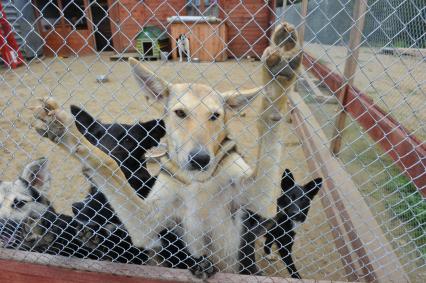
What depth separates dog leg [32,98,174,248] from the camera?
5.49 ft

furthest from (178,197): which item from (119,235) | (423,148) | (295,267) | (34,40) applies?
(34,40)

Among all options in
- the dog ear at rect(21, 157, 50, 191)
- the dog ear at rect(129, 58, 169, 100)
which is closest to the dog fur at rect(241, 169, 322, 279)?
the dog ear at rect(129, 58, 169, 100)

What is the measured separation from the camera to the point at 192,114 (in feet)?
6.89

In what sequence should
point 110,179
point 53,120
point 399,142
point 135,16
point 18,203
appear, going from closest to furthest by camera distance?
1. point 53,120
2. point 110,179
3. point 399,142
4. point 18,203
5. point 135,16

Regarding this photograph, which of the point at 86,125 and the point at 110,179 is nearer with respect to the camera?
the point at 110,179

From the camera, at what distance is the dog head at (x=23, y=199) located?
2375 millimetres

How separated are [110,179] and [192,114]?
24.9 inches

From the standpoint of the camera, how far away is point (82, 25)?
1513 cm

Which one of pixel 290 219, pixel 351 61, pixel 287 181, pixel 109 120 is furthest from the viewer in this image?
pixel 109 120

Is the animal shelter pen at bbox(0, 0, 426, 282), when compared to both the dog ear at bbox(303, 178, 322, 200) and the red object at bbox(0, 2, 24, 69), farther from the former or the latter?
the red object at bbox(0, 2, 24, 69)

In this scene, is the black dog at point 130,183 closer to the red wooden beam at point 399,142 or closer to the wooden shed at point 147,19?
the red wooden beam at point 399,142

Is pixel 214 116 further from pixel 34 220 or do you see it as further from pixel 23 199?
pixel 23 199

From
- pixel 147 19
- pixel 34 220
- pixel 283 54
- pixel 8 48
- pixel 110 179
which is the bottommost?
pixel 8 48

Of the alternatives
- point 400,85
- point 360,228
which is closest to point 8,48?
point 400,85
